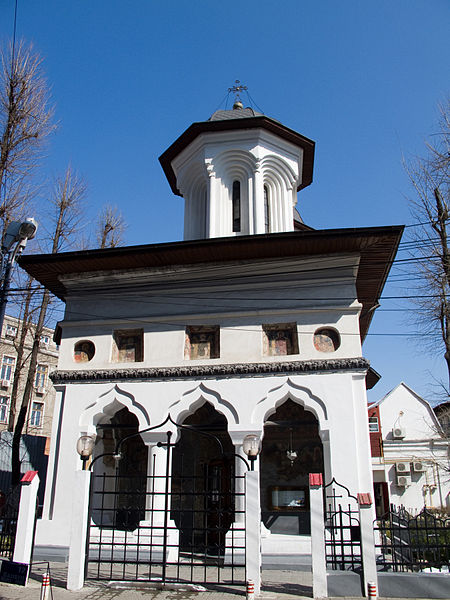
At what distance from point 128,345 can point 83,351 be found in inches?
41.0

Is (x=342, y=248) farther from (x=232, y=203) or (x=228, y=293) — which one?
(x=232, y=203)

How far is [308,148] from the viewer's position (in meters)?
15.9

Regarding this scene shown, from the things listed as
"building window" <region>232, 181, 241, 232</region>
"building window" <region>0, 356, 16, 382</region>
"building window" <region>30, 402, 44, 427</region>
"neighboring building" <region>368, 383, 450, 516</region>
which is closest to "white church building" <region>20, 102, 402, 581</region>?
"building window" <region>232, 181, 241, 232</region>

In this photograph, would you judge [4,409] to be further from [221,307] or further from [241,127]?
[221,307]

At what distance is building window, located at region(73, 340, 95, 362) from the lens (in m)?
12.3

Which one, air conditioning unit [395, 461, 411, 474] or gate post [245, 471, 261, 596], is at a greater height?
air conditioning unit [395, 461, 411, 474]

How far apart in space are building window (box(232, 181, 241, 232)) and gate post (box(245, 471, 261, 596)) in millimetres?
8374

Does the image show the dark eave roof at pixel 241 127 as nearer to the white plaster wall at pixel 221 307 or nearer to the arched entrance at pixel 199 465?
the white plaster wall at pixel 221 307

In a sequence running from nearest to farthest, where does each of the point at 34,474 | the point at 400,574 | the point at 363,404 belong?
the point at 400,574 < the point at 34,474 < the point at 363,404

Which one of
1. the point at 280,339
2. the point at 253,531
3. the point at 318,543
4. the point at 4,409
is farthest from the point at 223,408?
the point at 4,409

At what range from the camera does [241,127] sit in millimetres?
14812

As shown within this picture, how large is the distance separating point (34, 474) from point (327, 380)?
5.66 metres

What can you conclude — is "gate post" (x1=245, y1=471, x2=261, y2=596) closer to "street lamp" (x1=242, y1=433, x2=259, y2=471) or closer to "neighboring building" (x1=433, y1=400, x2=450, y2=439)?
"street lamp" (x1=242, y1=433, x2=259, y2=471)

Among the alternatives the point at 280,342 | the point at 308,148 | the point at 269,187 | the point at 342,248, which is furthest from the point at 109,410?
the point at 308,148
